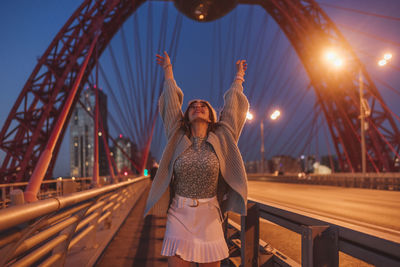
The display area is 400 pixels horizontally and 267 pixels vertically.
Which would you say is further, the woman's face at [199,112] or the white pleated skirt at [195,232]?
the woman's face at [199,112]

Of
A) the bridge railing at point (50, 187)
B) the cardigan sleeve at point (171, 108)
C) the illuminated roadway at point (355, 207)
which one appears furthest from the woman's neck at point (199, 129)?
the bridge railing at point (50, 187)

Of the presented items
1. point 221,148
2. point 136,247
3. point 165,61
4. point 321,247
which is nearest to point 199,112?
point 221,148

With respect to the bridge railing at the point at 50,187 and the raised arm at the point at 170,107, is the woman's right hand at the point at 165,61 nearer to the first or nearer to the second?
the raised arm at the point at 170,107

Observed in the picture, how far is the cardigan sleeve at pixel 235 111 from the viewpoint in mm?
2762

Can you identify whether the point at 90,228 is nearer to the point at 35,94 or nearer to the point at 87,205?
the point at 87,205

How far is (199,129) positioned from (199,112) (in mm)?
158

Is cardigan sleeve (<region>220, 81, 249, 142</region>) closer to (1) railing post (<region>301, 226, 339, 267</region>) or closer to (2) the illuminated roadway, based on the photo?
(1) railing post (<region>301, 226, 339, 267</region>)

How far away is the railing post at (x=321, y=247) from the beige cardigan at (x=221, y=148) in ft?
1.96

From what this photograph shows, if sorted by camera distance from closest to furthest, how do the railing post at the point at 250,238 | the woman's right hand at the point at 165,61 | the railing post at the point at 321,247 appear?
the railing post at the point at 321,247
the woman's right hand at the point at 165,61
the railing post at the point at 250,238

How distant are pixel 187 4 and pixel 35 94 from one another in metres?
13.7

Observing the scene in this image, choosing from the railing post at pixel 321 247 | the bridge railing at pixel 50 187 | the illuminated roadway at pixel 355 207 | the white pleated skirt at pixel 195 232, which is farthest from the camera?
the bridge railing at pixel 50 187

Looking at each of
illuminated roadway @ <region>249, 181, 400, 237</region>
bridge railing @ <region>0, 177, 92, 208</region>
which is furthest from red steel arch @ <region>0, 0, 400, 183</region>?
illuminated roadway @ <region>249, 181, 400, 237</region>

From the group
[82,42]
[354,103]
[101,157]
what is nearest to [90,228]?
[82,42]

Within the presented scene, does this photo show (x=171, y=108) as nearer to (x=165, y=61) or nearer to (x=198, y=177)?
(x=165, y=61)
